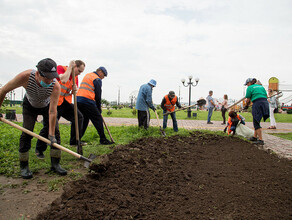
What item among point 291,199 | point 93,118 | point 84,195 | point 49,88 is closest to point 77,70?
point 93,118

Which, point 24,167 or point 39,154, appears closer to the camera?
point 24,167

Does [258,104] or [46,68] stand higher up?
[46,68]

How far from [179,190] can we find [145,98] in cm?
493

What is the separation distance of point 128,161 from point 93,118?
1.92 meters

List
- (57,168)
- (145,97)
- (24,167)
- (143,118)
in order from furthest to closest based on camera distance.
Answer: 1. (143,118)
2. (145,97)
3. (57,168)
4. (24,167)

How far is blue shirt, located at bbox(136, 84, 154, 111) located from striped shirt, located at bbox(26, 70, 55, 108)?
4.30 metres

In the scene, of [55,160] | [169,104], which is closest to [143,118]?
[169,104]

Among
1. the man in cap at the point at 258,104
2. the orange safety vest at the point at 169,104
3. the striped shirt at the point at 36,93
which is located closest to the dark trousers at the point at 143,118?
the orange safety vest at the point at 169,104

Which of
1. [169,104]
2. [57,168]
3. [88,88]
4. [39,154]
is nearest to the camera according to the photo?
[57,168]

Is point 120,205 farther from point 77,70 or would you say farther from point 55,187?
point 77,70

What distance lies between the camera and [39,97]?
3.16 m

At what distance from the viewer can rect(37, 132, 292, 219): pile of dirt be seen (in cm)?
221

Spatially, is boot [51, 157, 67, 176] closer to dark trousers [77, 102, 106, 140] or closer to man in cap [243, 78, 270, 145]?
dark trousers [77, 102, 106, 140]

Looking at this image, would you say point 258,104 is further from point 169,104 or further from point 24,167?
point 24,167
